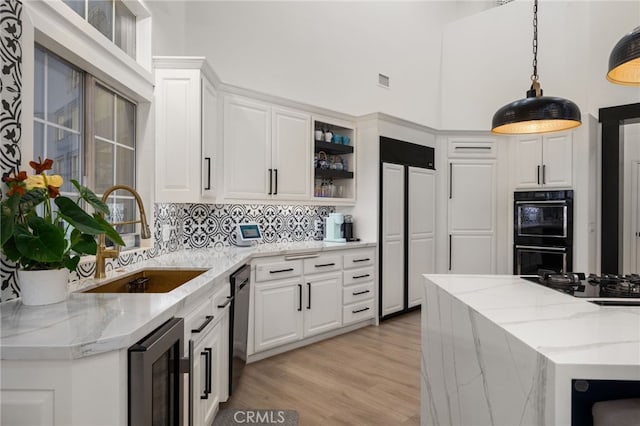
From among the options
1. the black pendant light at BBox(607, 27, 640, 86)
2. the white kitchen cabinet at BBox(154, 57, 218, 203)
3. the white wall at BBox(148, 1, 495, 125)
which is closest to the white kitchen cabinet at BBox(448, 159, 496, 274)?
the white wall at BBox(148, 1, 495, 125)

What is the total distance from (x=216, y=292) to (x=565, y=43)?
5.42 metres

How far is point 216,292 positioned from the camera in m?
2.07

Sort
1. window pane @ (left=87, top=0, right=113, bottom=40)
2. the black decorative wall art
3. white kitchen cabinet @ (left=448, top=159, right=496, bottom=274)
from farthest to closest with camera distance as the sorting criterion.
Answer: white kitchen cabinet @ (left=448, top=159, right=496, bottom=274)
window pane @ (left=87, top=0, right=113, bottom=40)
the black decorative wall art

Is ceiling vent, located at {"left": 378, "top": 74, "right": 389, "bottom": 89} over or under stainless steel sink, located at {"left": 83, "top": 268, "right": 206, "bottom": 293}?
over

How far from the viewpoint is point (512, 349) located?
1.11 meters

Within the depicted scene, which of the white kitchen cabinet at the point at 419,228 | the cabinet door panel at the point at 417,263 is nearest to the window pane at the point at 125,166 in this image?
the white kitchen cabinet at the point at 419,228

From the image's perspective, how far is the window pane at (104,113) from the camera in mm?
2246

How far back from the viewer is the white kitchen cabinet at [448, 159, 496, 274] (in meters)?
4.89

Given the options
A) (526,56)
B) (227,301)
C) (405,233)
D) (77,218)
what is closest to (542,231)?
(405,233)

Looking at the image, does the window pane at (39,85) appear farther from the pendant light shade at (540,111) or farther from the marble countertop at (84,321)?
the pendant light shade at (540,111)

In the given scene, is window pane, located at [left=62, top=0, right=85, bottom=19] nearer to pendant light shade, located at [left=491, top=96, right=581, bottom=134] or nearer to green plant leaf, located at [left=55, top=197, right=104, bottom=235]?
green plant leaf, located at [left=55, top=197, right=104, bottom=235]

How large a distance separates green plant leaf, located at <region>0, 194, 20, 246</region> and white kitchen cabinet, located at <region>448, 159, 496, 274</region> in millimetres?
4587

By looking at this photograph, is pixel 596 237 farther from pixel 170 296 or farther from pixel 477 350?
pixel 170 296

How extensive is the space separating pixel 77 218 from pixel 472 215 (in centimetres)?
462
